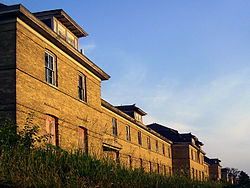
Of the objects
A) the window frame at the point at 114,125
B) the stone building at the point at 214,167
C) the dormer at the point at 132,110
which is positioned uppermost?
the dormer at the point at 132,110

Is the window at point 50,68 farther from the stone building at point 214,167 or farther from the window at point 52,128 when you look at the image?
the stone building at point 214,167

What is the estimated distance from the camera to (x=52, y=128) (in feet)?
62.1

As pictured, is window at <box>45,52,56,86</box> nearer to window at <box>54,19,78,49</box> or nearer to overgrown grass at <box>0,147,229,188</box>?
window at <box>54,19,78,49</box>

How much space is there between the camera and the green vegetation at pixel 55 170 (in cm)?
1038

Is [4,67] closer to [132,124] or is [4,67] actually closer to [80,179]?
[80,179]

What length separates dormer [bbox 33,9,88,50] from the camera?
21.8 meters

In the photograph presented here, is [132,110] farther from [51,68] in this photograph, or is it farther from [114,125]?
[51,68]

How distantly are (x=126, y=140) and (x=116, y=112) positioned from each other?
3784 millimetres

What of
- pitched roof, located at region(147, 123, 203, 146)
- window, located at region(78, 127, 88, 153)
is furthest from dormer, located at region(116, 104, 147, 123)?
window, located at region(78, 127, 88, 153)

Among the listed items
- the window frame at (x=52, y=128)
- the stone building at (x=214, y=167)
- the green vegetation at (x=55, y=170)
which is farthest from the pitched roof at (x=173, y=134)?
the green vegetation at (x=55, y=170)

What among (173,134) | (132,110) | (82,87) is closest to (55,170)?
(82,87)

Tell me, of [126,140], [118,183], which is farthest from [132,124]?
[118,183]

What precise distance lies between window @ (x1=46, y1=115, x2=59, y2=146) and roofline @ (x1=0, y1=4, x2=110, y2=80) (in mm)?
4114

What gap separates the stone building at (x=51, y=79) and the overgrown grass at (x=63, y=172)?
44.6 inches
